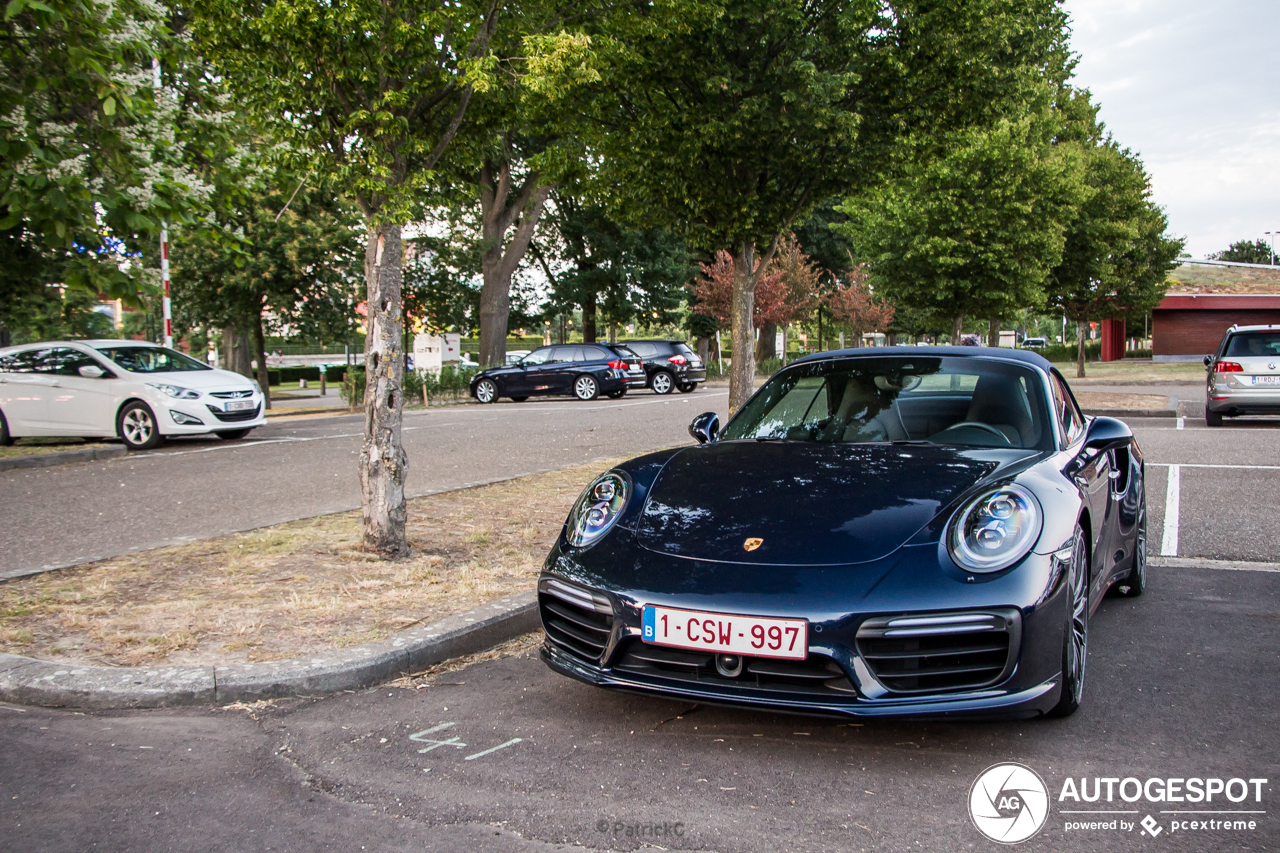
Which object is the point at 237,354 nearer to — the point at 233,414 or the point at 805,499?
the point at 233,414

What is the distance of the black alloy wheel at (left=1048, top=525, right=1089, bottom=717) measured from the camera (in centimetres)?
315

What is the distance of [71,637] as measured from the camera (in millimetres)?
4246

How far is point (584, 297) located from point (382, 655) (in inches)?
1420

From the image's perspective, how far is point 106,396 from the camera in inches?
514

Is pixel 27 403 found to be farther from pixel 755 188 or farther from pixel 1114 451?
pixel 1114 451

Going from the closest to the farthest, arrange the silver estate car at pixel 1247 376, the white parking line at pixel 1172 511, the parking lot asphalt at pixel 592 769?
1. the parking lot asphalt at pixel 592 769
2. the white parking line at pixel 1172 511
3. the silver estate car at pixel 1247 376

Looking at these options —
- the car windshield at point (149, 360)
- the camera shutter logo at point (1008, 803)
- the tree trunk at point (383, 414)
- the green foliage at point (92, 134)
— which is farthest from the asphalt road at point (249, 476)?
the camera shutter logo at point (1008, 803)

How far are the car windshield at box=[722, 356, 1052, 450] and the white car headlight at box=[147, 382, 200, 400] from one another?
10740 mm

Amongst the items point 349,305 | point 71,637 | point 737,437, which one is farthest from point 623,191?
point 349,305

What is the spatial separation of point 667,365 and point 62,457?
18.2 meters

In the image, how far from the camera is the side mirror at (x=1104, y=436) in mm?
4031

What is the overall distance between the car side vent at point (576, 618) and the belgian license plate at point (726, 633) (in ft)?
0.66

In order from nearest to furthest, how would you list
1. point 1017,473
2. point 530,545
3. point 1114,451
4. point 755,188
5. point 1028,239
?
1. point 1017,473
2. point 1114,451
3. point 530,545
4. point 755,188
5. point 1028,239

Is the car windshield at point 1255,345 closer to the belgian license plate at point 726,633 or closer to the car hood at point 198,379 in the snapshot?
the car hood at point 198,379
